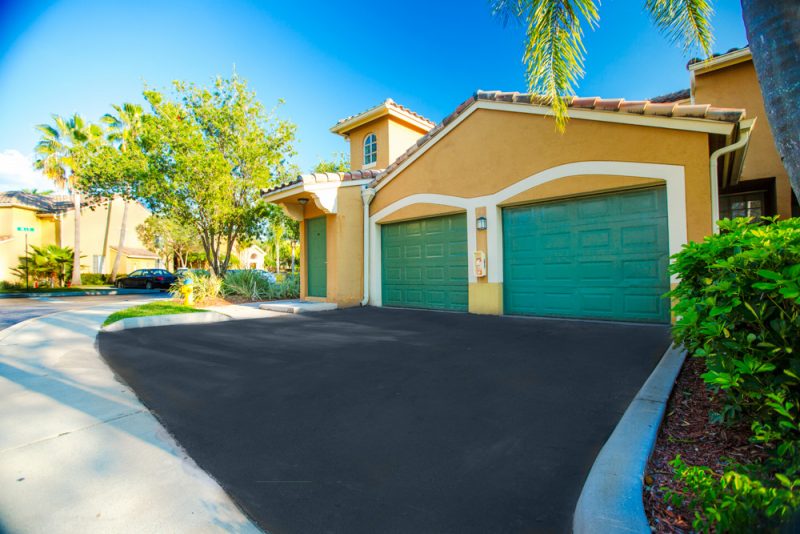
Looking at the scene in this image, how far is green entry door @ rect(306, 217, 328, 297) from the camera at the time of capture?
37.1 ft

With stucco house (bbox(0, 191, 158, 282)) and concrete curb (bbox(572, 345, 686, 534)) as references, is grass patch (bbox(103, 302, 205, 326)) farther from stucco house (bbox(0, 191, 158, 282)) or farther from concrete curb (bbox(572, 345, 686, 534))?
stucco house (bbox(0, 191, 158, 282))

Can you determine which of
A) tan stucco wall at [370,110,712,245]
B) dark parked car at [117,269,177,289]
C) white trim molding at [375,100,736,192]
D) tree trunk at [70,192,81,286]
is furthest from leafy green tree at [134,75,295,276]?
tree trunk at [70,192,81,286]

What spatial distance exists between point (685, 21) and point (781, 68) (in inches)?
152

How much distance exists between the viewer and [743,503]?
52.2 inches

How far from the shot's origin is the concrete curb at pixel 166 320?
7.65 m

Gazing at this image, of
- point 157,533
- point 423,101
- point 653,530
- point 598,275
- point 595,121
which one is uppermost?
point 423,101

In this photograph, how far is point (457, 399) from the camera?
335cm

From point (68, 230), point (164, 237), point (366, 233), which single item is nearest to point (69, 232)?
point (68, 230)

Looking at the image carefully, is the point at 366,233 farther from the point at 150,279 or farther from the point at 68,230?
the point at 68,230

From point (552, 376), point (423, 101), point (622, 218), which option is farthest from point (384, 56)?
point (552, 376)

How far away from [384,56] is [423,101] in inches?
118

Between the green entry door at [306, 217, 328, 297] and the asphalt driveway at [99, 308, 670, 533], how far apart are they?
543cm

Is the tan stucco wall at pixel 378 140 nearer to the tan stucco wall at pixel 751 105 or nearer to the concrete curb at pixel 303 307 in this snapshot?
the concrete curb at pixel 303 307

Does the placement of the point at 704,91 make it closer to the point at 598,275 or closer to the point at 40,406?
the point at 598,275
